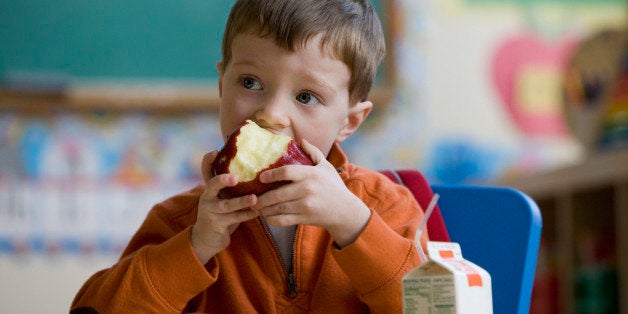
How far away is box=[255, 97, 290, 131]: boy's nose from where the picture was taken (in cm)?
100

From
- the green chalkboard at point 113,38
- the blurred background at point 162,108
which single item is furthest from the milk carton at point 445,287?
the green chalkboard at point 113,38

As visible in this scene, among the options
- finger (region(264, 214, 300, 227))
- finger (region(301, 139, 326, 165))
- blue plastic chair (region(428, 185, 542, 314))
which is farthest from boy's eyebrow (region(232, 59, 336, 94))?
blue plastic chair (region(428, 185, 542, 314))

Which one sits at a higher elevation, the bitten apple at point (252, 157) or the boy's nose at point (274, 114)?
the boy's nose at point (274, 114)

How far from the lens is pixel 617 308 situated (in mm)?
2096

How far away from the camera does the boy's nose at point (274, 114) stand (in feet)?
3.28

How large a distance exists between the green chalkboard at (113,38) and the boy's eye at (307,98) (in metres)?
2.33

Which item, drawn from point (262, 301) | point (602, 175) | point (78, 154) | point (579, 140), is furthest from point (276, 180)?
point (78, 154)

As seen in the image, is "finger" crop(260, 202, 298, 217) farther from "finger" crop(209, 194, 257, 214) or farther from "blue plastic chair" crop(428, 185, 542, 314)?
"blue plastic chair" crop(428, 185, 542, 314)

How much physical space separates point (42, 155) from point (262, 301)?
93.1 inches

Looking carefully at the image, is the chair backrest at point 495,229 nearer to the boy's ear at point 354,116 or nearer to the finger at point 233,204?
the boy's ear at point 354,116

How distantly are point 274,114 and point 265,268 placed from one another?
23 cm

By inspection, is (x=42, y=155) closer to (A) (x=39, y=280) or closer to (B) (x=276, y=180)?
(A) (x=39, y=280)

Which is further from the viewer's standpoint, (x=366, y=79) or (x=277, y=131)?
(x=366, y=79)

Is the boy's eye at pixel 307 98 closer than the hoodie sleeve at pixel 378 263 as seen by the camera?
No
